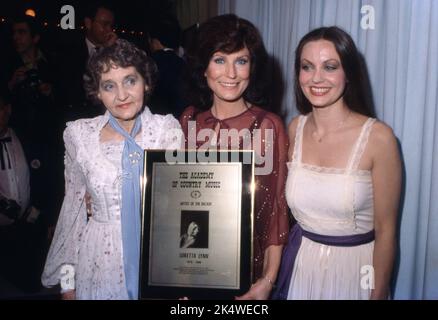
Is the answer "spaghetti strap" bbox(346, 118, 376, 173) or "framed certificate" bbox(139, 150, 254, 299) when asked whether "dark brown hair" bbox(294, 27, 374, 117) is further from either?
"framed certificate" bbox(139, 150, 254, 299)

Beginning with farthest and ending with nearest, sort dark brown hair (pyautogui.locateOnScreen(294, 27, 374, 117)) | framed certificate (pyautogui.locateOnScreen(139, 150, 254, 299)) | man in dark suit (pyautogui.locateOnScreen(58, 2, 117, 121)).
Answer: man in dark suit (pyautogui.locateOnScreen(58, 2, 117, 121)) → dark brown hair (pyautogui.locateOnScreen(294, 27, 374, 117)) → framed certificate (pyautogui.locateOnScreen(139, 150, 254, 299))

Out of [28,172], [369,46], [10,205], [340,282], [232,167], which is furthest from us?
[28,172]

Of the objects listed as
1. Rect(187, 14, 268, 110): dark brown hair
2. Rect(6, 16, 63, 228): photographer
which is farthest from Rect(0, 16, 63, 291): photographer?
Rect(187, 14, 268, 110): dark brown hair

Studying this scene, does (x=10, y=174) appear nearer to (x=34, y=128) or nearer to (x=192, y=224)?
(x=34, y=128)

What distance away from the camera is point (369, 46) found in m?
1.77

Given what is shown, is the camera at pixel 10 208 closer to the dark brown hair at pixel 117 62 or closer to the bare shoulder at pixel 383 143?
the dark brown hair at pixel 117 62

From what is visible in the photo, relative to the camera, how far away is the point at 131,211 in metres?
1.43

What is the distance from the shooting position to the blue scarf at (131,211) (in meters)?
1.43

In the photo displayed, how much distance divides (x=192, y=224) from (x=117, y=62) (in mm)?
634

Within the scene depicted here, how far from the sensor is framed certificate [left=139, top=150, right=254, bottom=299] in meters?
1.35

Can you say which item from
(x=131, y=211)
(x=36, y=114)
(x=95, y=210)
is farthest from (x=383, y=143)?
(x=36, y=114)

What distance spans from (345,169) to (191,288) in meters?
0.69

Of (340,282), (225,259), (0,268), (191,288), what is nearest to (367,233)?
(340,282)

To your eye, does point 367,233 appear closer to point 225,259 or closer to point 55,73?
point 225,259
